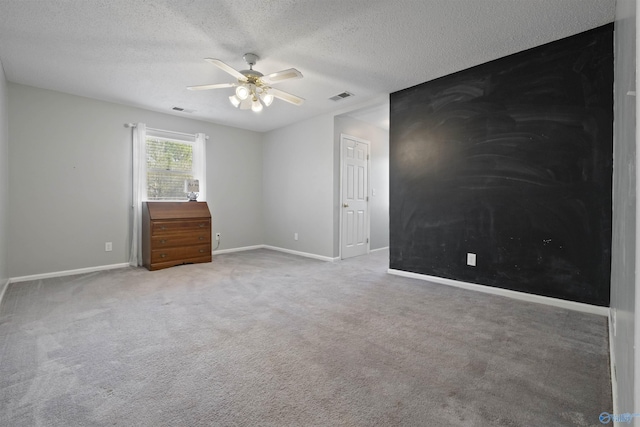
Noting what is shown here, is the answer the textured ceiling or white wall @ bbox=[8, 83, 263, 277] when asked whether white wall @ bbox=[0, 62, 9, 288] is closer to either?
white wall @ bbox=[8, 83, 263, 277]

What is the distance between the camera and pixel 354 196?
532cm

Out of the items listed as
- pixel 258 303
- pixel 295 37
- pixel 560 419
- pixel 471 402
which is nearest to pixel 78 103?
pixel 295 37

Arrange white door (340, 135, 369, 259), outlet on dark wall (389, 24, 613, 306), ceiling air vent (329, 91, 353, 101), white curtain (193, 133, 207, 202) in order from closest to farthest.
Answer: outlet on dark wall (389, 24, 613, 306) → ceiling air vent (329, 91, 353, 101) → white door (340, 135, 369, 259) → white curtain (193, 133, 207, 202)

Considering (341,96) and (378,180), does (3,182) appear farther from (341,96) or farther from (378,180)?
(378,180)

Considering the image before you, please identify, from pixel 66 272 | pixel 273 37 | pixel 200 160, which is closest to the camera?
pixel 273 37

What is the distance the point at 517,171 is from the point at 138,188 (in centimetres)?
514

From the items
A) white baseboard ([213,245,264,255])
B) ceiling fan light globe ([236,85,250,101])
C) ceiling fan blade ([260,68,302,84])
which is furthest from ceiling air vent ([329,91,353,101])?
white baseboard ([213,245,264,255])

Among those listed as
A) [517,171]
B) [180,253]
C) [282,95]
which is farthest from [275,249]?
[517,171]

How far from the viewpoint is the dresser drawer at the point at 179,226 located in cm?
427

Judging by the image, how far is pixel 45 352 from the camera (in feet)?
6.23

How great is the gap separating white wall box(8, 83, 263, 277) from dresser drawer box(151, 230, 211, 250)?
27.1 inches

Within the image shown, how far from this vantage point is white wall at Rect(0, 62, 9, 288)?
307 centimetres

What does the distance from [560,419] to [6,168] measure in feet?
18.3

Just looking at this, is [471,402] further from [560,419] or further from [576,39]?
[576,39]
